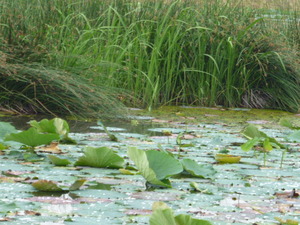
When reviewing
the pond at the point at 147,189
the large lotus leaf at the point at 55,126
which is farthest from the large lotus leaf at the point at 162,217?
the large lotus leaf at the point at 55,126

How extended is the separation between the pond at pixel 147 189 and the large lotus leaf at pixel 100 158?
3 cm

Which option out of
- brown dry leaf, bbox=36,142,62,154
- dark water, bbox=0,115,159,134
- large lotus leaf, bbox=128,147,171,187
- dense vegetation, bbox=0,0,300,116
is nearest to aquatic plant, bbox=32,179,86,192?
large lotus leaf, bbox=128,147,171,187

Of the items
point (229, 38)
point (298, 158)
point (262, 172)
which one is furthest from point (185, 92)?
point (262, 172)

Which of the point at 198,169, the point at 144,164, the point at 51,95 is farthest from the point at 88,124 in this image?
the point at 144,164

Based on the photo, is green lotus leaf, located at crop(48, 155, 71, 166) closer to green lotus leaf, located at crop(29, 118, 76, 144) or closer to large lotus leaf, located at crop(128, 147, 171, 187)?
large lotus leaf, located at crop(128, 147, 171, 187)

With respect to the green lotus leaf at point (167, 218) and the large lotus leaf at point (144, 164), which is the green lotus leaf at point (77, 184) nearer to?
the large lotus leaf at point (144, 164)

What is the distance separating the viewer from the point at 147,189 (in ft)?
7.73

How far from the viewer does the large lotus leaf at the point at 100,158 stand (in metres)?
2.66

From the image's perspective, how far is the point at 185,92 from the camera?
21.1ft

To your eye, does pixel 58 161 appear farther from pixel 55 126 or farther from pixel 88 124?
pixel 88 124

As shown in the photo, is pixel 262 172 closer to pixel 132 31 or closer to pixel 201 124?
pixel 201 124

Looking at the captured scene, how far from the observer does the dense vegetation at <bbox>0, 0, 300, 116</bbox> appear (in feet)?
18.5

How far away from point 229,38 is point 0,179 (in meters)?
4.18

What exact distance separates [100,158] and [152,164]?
1.08 ft
